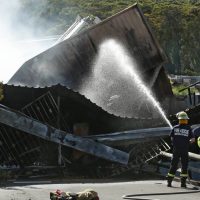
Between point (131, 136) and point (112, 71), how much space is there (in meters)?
2.46

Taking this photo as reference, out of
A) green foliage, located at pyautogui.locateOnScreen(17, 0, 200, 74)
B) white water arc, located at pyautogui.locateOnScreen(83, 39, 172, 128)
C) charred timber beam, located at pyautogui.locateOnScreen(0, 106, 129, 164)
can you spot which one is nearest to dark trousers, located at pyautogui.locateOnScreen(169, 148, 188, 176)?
charred timber beam, located at pyautogui.locateOnScreen(0, 106, 129, 164)

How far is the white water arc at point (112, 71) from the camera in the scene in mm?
12656

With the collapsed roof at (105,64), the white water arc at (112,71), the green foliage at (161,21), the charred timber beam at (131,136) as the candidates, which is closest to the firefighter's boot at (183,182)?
the charred timber beam at (131,136)

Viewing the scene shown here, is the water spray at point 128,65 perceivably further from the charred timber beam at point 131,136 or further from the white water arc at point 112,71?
the charred timber beam at point 131,136

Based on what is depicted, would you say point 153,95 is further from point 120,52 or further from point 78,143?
point 78,143

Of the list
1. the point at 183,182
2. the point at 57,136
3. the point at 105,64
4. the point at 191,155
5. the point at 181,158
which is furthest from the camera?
the point at 105,64

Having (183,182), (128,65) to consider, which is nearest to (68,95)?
(128,65)

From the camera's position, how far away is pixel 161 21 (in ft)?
161

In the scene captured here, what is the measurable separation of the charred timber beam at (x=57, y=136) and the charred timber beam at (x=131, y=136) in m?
0.21

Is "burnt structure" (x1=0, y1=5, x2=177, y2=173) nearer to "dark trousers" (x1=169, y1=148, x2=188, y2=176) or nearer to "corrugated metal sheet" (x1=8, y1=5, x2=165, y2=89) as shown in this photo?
"corrugated metal sheet" (x1=8, y1=5, x2=165, y2=89)

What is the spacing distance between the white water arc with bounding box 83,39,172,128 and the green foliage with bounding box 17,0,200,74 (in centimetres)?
2673

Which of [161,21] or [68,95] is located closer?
[68,95]

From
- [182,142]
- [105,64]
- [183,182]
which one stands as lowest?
[183,182]

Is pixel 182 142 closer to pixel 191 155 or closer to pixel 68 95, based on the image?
pixel 191 155
